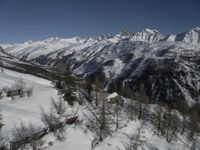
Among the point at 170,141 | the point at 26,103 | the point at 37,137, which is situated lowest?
the point at 170,141

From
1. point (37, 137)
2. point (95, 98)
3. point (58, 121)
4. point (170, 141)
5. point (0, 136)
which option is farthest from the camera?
point (95, 98)

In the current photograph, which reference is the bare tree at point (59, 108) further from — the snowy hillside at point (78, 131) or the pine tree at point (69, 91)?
the pine tree at point (69, 91)

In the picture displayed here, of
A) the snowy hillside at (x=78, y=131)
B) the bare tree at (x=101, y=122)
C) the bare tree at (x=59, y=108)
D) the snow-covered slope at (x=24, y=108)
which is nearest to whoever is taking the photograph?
the snow-covered slope at (x=24, y=108)

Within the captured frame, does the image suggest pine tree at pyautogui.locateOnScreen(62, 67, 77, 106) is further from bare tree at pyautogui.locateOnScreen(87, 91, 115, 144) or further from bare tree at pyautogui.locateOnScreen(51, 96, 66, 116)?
bare tree at pyautogui.locateOnScreen(87, 91, 115, 144)

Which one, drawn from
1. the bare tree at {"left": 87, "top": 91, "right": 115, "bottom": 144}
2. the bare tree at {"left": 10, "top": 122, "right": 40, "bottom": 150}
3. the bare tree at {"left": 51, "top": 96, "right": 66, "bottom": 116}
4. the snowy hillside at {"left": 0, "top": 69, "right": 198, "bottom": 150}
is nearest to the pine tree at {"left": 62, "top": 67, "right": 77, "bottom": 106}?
the snowy hillside at {"left": 0, "top": 69, "right": 198, "bottom": 150}

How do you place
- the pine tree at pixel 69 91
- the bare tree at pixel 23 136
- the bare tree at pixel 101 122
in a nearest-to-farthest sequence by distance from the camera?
the bare tree at pixel 23 136 → the bare tree at pixel 101 122 → the pine tree at pixel 69 91

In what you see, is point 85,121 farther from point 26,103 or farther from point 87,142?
point 26,103

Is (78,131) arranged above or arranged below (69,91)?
below

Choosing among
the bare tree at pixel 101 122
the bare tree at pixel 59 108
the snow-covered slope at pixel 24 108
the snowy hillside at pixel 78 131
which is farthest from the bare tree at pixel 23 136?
the bare tree at pixel 101 122

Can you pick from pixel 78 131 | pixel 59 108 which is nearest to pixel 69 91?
pixel 59 108

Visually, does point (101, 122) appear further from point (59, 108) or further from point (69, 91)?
point (69, 91)

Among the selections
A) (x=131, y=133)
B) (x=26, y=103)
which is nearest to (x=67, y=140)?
(x=26, y=103)
